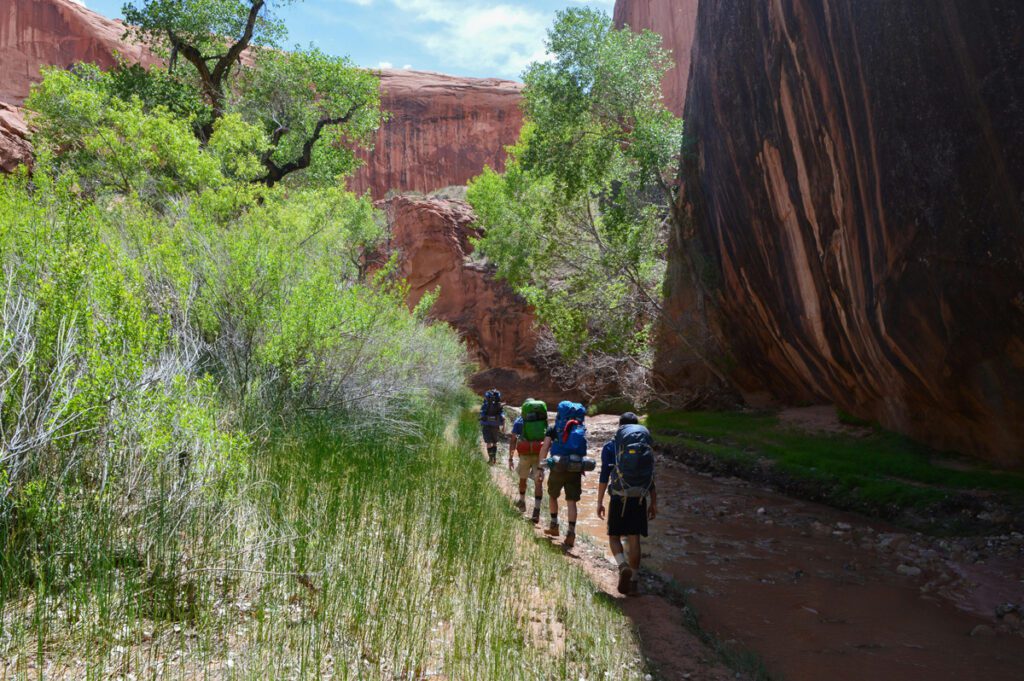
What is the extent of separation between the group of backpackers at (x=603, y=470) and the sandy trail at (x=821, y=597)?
0.50m

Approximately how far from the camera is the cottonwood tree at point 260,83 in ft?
63.3

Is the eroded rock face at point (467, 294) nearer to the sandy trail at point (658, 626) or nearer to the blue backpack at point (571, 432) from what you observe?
the sandy trail at point (658, 626)

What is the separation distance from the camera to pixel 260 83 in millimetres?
21438

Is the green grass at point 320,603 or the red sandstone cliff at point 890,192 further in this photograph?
the red sandstone cliff at point 890,192

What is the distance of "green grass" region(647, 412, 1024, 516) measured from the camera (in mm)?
9922

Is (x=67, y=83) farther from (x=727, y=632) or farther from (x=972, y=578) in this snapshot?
(x=972, y=578)

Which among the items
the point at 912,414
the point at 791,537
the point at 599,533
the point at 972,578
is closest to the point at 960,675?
the point at 972,578

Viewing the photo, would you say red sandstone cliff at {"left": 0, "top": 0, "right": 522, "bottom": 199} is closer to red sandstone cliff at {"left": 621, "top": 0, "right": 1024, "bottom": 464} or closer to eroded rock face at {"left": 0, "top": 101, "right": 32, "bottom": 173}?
eroded rock face at {"left": 0, "top": 101, "right": 32, "bottom": 173}

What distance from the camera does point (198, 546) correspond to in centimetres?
468

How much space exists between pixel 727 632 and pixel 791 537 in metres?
4.07

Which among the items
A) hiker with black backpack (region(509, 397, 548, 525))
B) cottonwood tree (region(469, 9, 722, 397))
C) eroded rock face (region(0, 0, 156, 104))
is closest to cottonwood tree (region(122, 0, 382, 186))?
cottonwood tree (region(469, 9, 722, 397))

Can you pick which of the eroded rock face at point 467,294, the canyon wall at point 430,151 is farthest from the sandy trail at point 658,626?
the eroded rock face at point 467,294

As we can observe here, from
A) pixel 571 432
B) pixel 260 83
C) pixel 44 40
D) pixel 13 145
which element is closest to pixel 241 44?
pixel 260 83

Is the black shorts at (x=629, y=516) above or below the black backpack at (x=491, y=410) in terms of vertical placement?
above
